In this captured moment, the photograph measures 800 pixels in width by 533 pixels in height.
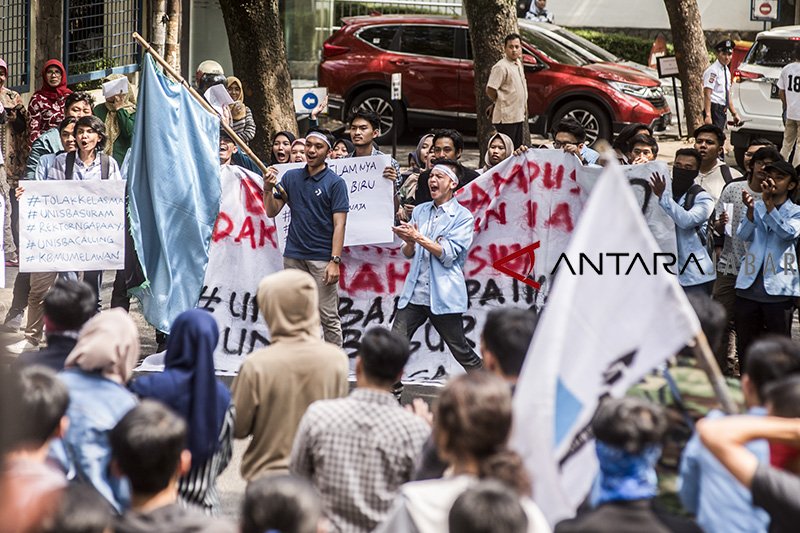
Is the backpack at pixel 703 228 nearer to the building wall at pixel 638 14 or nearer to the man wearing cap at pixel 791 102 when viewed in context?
the man wearing cap at pixel 791 102

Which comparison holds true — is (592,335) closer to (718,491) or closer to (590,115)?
(718,491)

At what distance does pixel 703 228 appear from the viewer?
320 inches

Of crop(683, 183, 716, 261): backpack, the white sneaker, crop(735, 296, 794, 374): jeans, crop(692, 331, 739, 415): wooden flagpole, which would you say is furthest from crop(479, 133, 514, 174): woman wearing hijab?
crop(692, 331, 739, 415): wooden flagpole

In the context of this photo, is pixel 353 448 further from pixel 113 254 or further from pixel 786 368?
pixel 113 254

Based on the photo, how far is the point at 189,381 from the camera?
4.52m

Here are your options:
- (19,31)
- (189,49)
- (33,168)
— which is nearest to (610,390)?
(33,168)

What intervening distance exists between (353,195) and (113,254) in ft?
5.32

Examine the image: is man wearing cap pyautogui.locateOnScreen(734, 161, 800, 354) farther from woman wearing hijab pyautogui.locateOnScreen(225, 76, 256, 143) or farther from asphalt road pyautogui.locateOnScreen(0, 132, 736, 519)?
woman wearing hijab pyautogui.locateOnScreen(225, 76, 256, 143)

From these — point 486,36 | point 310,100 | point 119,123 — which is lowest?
point 119,123

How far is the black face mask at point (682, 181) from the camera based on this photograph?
807cm

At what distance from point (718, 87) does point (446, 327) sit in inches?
430

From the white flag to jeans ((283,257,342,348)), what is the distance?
4197 mm

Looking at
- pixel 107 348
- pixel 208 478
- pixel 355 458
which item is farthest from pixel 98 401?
pixel 355 458

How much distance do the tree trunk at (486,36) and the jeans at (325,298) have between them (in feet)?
19.8
